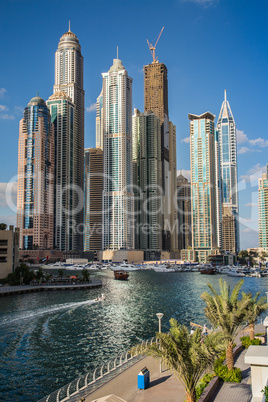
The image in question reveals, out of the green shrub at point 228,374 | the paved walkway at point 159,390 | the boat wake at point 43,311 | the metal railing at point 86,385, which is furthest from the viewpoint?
the boat wake at point 43,311

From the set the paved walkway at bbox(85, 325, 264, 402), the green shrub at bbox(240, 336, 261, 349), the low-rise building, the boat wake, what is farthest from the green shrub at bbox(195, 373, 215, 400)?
the low-rise building

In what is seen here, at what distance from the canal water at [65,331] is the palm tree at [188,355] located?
14976mm

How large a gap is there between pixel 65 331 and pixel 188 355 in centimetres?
3719

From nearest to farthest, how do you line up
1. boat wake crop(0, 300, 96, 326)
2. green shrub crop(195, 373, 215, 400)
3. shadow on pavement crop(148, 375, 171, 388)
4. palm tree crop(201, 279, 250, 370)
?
green shrub crop(195, 373, 215, 400), shadow on pavement crop(148, 375, 171, 388), palm tree crop(201, 279, 250, 370), boat wake crop(0, 300, 96, 326)

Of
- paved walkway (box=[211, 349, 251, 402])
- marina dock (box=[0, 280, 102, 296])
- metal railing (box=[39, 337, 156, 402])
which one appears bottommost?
marina dock (box=[0, 280, 102, 296])

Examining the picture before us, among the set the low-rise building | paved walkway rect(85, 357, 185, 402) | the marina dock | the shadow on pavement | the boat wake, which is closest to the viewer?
paved walkway rect(85, 357, 185, 402)

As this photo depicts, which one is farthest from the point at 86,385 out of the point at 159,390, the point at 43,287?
the point at 43,287

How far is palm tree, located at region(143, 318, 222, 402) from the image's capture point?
22.5 metres

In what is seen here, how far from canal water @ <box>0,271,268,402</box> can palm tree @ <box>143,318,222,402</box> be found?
15.0 meters

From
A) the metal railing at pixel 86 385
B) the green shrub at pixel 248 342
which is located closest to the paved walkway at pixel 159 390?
the metal railing at pixel 86 385

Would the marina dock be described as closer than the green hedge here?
No

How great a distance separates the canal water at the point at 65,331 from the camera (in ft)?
120

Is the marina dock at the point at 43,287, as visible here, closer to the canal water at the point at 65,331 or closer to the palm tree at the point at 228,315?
the canal water at the point at 65,331

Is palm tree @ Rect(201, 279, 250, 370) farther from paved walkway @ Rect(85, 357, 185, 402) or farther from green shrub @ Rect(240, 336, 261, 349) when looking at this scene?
green shrub @ Rect(240, 336, 261, 349)
